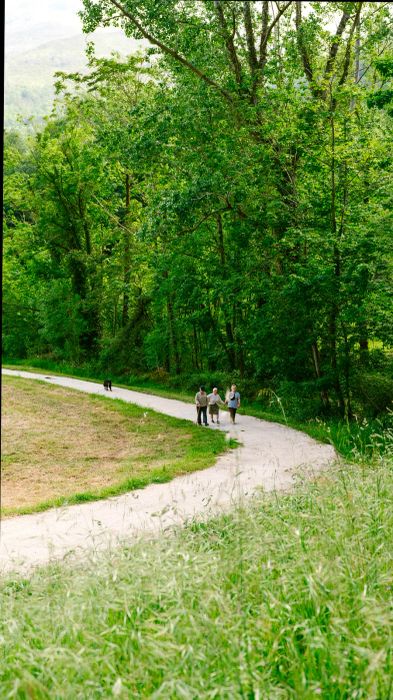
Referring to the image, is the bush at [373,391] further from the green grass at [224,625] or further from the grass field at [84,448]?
the green grass at [224,625]

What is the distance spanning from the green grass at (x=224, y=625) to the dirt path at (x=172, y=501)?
3.06 feet

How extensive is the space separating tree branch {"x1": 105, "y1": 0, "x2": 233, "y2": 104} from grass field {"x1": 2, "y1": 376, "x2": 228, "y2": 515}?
322 inches

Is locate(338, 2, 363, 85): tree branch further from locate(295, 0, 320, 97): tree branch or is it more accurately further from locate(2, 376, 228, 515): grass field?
locate(2, 376, 228, 515): grass field

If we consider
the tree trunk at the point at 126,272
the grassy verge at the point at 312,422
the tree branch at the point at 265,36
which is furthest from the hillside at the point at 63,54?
the grassy verge at the point at 312,422

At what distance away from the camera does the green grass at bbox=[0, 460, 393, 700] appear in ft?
6.64

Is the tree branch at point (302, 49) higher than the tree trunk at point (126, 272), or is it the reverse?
the tree branch at point (302, 49)

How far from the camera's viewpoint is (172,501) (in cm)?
452

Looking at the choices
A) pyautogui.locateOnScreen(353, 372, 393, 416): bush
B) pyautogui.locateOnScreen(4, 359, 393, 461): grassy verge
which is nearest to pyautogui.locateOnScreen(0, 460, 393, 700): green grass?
pyautogui.locateOnScreen(4, 359, 393, 461): grassy verge

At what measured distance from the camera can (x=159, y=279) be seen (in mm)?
20625

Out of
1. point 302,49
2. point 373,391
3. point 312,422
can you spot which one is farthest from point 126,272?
point 373,391

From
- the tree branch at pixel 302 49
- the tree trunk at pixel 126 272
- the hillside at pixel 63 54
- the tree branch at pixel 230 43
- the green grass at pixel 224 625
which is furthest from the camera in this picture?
the tree trunk at pixel 126 272

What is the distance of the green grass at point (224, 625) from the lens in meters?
2.02

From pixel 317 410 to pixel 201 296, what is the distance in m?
6.40

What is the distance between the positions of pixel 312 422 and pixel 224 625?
11704 millimetres
